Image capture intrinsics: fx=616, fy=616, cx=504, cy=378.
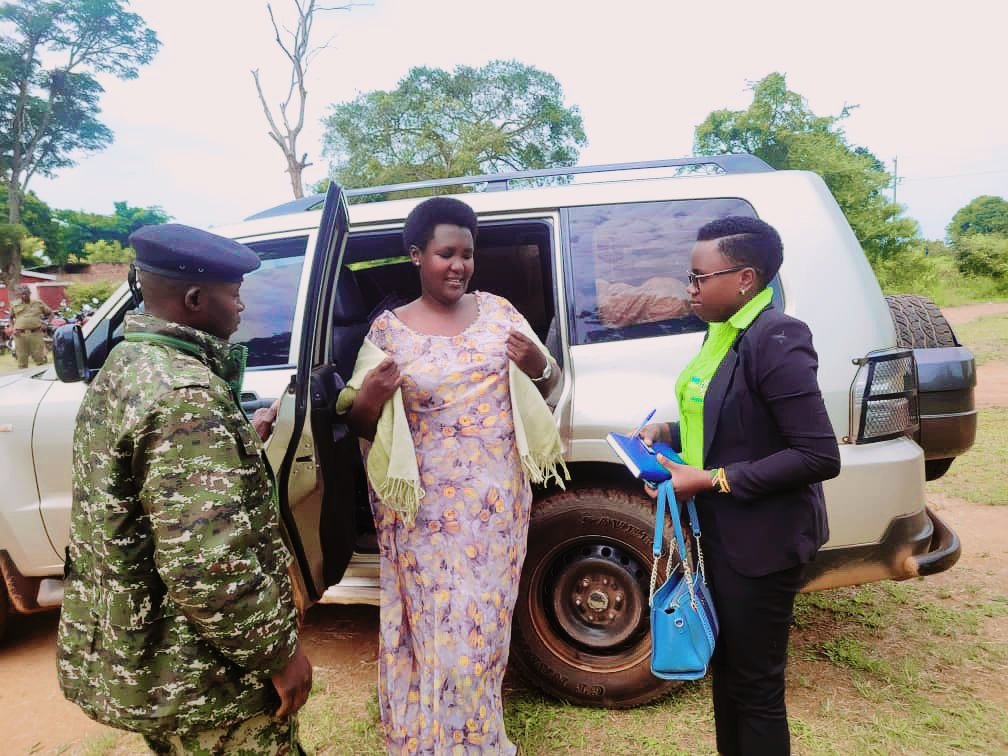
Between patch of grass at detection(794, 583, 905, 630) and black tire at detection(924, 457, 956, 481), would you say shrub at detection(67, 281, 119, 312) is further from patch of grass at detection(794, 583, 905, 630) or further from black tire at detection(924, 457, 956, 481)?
black tire at detection(924, 457, 956, 481)

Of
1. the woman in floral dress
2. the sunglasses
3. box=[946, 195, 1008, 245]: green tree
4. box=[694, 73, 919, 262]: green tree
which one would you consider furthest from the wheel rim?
box=[946, 195, 1008, 245]: green tree

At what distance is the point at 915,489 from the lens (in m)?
2.26

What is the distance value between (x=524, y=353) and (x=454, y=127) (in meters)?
30.8

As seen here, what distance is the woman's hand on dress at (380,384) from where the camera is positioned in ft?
5.86

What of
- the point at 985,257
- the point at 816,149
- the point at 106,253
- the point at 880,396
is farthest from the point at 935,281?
the point at 106,253

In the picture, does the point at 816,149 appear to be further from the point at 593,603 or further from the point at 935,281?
the point at 593,603

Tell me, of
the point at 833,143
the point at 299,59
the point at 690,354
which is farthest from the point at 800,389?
the point at 833,143

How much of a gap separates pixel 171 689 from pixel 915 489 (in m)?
2.41

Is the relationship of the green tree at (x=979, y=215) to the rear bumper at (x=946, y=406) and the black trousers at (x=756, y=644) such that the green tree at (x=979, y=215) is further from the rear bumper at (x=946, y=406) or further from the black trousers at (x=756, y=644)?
the black trousers at (x=756, y=644)

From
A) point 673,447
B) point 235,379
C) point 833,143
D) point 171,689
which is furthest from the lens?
point 833,143

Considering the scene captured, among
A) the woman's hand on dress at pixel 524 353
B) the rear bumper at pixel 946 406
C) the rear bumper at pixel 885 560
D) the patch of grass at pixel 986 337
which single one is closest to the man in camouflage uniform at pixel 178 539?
the woman's hand on dress at pixel 524 353

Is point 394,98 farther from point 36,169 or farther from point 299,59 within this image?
point 36,169

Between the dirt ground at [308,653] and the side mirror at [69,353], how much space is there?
150cm

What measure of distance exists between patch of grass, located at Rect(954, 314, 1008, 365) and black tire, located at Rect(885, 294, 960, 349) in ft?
22.7
